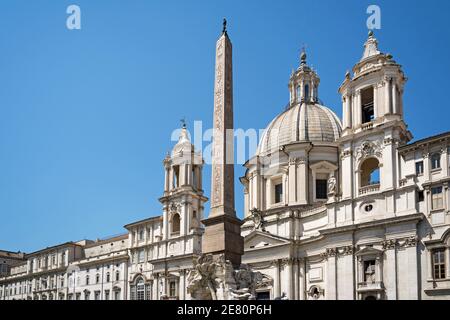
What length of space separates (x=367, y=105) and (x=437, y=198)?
1066 cm

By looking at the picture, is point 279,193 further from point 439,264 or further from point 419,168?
point 439,264

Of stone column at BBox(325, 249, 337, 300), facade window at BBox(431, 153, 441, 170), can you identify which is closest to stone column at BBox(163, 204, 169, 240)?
stone column at BBox(325, 249, 337, 300)

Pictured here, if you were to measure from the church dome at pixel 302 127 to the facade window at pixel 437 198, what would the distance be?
53.5 feet

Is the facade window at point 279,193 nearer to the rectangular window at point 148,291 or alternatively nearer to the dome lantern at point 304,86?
the dome lantern at point 304,86

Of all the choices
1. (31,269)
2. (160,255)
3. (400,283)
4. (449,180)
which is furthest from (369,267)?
(31,269)

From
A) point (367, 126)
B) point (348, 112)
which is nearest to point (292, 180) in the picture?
point (348, 112)

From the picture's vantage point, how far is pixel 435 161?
35906mm

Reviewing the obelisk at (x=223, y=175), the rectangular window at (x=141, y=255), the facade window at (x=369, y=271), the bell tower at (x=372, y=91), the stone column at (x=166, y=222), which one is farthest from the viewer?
the rectangular window at (x=141, y=255)

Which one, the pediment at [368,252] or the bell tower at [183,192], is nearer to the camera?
the pediment at [368,252]

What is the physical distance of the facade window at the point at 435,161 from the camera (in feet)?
117

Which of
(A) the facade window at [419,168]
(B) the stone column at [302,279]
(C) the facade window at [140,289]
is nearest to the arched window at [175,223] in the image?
(C) the facade window at [140,289]

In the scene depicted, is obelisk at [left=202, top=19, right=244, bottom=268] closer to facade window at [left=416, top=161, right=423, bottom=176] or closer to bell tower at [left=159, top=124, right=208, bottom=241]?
facade window at [left=416, top=161, right=423, bottom=176]

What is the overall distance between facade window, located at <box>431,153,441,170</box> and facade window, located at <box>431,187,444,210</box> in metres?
1.42
